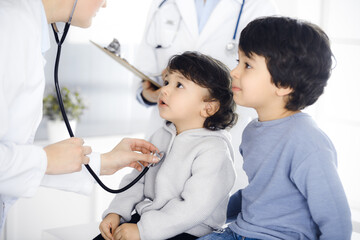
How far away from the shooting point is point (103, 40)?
2.96m

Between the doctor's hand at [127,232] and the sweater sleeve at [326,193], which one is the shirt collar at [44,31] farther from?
the sweater sleeve at [326,193]

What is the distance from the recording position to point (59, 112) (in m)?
2.70

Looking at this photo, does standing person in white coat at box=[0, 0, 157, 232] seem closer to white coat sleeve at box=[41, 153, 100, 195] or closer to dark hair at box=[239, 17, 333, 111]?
white coat sleeve at box=[41, 153, 100, 195]

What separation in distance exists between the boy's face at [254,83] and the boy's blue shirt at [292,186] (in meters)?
0.07

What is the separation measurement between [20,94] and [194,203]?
562 millimetres

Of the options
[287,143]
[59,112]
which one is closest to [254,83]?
[287,143]

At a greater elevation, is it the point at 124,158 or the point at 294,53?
the point at 294,53

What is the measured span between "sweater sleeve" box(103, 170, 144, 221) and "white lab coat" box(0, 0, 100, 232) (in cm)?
39

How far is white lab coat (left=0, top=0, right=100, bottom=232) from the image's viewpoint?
1.00m

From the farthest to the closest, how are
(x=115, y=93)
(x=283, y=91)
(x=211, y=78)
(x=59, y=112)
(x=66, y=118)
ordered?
(x=115, y=93) < (x=59, y=112) < (x=211, y=78) < (x=66, y=118) < (x=283, y=91)

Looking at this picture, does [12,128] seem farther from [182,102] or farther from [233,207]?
[233,207]

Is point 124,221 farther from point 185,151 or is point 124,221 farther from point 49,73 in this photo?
point 49,73

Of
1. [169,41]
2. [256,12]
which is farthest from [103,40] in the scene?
[256,12]

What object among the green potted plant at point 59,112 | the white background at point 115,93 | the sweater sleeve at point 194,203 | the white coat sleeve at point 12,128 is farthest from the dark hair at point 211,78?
the green potted plant at point 59,112
